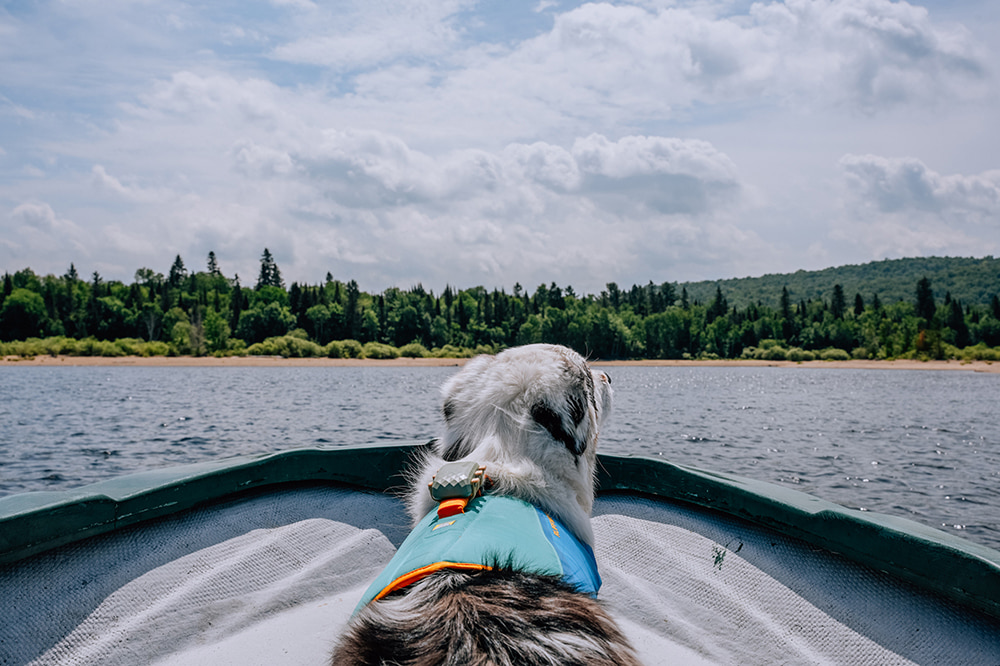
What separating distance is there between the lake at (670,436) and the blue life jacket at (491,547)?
2577 mm

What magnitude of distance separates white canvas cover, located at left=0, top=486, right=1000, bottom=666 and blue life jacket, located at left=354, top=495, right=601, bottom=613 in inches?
38.7

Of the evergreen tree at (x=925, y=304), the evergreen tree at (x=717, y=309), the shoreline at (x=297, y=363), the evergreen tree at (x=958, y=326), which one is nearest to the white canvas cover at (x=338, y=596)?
the shoreline at (x=297, y=363)

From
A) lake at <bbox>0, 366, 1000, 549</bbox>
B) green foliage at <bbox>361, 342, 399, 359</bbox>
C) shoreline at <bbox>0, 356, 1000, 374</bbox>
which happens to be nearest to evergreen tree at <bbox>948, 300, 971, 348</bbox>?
shoreline at <bbox>0, 356, 1000, 374</bbox>

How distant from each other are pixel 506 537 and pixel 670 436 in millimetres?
24157

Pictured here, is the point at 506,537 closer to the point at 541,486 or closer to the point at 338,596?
the point at 541,486

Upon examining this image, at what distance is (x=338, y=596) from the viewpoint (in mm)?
3461

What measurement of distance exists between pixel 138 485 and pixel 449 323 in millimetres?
137459

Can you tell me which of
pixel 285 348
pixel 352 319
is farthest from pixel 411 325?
pixel 285 348

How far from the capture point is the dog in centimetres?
152

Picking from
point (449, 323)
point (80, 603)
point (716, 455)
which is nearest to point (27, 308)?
point (449, 323)

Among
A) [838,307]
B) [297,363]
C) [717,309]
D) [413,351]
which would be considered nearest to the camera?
[297,363]

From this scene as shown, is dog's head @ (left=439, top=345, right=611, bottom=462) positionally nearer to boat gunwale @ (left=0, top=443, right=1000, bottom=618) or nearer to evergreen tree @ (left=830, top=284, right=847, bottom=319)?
boat gunwale @ (left=0, top=443, right=1000, bottom=618)

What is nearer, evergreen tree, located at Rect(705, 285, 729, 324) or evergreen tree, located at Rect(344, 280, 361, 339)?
evergreen tree, located at Rect(344, 280, 361, 339)

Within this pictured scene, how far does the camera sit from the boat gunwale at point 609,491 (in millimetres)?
2703
